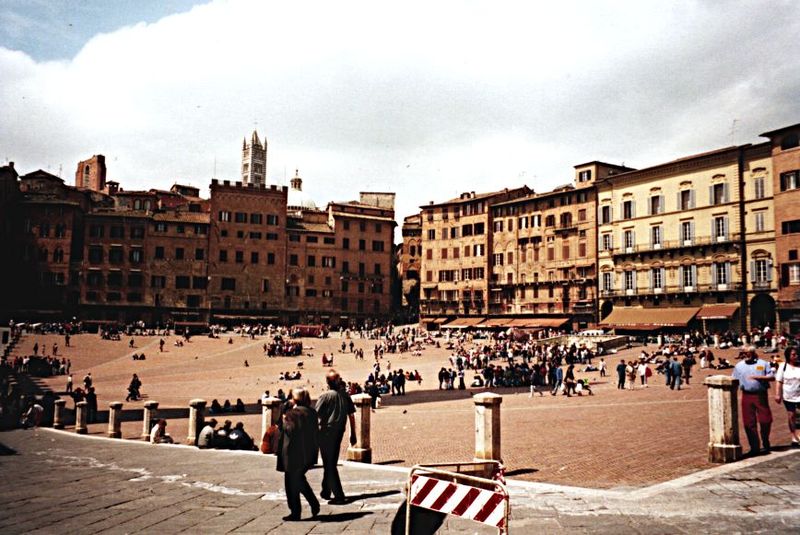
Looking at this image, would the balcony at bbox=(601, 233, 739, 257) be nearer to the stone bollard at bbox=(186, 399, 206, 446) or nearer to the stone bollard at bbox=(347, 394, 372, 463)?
the stone bollard at bbox=(186, 399, 206, 446)

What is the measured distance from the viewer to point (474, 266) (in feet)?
230

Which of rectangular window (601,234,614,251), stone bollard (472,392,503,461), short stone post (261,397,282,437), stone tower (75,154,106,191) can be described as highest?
stone tower (75,154,106,191)

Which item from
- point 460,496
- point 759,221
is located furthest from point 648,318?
point 460,496

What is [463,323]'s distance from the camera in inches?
2682

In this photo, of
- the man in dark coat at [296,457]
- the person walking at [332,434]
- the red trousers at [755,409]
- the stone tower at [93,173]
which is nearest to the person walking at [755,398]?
the red trousers at [755,409]

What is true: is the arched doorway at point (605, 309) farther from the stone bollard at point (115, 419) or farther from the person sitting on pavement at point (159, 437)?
the person sitting on pavement at point (159, 437)

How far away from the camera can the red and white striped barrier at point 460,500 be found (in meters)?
4.59

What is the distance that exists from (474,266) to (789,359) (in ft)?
198

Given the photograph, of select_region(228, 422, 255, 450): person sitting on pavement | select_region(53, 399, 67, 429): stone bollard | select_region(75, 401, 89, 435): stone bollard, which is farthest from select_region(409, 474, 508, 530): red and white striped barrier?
select_region(53, 399, 67, 429): stone bollard

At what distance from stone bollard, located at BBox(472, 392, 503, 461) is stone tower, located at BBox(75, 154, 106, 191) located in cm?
9059

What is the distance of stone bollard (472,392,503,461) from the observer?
913 centimetres

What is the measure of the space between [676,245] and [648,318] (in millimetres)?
6479

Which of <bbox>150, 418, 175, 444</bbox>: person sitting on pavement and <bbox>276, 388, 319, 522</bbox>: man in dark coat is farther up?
<bbox>276, 388, 319, 522</bbox>: man in dark coat

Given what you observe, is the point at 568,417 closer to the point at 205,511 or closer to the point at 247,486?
the point at 247,486
